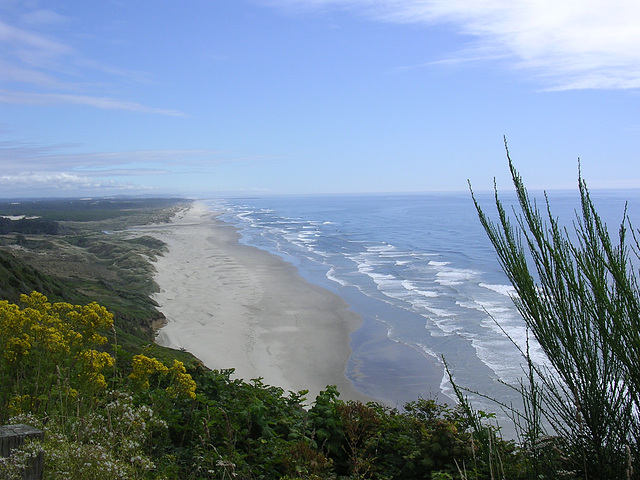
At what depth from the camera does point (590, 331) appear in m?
2.72

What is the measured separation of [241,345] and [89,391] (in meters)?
12.4

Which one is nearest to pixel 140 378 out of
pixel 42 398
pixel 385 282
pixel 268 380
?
pixel 42 398

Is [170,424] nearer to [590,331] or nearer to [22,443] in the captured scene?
[22,443]

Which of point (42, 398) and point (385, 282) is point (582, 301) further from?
point (385, 282)

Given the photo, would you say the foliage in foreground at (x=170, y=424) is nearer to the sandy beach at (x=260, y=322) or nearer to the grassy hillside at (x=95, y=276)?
the grassy hillside at (x=95, y=276)

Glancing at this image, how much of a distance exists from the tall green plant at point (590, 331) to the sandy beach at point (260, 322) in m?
9.51

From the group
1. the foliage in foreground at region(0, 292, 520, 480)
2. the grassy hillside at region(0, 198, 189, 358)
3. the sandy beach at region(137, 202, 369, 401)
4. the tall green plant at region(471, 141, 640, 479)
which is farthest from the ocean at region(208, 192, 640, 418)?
the grassy hillside at region(0, 198, 189, 358)

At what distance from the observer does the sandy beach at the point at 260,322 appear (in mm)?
13953

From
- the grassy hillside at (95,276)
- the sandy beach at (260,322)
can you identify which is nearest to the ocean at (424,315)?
the sandy beach at (260,322)

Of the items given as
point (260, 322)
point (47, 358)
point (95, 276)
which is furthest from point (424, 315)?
point (47, 358)

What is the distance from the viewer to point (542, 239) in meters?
2.78

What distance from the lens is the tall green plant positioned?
2.60m

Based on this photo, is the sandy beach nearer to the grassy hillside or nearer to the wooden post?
the grassy hillside

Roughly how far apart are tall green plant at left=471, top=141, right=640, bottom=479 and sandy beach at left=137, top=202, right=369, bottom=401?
31.2ft
